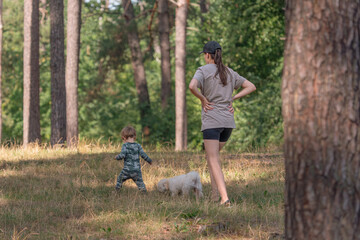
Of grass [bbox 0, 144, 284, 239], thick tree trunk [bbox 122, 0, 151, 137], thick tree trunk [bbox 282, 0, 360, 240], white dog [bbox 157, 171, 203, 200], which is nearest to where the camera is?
thick tree trunk [bbox 282, 0, 360, 240]

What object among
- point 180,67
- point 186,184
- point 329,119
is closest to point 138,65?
point 180,67

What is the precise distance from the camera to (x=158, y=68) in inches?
1555

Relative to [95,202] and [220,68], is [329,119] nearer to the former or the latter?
[220,68]

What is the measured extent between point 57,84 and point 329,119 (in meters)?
13.2

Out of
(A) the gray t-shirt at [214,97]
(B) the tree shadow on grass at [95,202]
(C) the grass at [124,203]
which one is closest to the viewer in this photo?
(C) the grass at [124,203]

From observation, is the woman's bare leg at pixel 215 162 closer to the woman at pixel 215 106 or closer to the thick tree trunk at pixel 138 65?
the woman at pixel 215 106

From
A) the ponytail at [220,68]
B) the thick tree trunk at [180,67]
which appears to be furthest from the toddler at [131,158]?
the thick tree trunk at [180,67]

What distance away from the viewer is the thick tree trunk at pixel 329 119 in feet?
11.9

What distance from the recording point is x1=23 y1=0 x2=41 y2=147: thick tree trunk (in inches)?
759

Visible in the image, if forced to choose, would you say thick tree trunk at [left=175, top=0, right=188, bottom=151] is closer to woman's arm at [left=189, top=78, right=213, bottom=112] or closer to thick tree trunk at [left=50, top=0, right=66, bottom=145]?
thick tree trunk at [left=50, top=0, right=66, bottom=145]

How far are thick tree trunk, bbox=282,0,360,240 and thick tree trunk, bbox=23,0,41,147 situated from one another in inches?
663

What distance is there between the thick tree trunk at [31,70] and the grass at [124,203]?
8.54m

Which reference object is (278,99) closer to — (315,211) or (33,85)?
(33,85)

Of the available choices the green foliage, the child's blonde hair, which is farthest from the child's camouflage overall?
the green foliage
